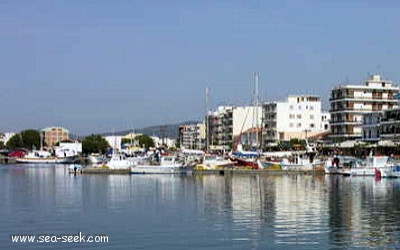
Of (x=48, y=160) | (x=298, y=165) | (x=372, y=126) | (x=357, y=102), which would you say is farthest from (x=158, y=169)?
(x=48, y=160)

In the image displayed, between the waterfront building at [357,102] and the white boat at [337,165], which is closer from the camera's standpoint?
the white boat at [337,165]

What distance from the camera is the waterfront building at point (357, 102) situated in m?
130

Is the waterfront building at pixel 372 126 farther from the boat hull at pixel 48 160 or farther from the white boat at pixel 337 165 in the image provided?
the boat hull at pixel 48 160

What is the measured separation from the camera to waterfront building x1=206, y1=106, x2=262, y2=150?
17575cm

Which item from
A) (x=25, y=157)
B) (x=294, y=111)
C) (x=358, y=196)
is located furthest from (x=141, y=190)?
(x=25, y=157)

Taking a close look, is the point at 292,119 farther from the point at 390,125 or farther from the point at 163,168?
the point at 163,168

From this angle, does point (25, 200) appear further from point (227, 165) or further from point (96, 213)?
point (227, 165)

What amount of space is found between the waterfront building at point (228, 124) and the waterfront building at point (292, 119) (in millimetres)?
8495

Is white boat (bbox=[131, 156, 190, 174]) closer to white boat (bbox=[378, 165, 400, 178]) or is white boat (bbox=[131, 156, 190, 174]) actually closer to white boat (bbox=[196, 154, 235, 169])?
white boat (bbox=[196, 154, 235, 169])

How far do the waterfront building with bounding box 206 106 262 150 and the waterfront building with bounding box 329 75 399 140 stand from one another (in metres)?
37.6

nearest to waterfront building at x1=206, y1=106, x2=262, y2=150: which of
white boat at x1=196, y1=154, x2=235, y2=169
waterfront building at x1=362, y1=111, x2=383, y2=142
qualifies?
waterfront building at x1=362, y1=111, x2=383, y2=142

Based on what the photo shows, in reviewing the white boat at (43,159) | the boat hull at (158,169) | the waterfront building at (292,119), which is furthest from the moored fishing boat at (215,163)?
the white boat at (43,159)

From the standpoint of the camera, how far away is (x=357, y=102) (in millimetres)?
130500

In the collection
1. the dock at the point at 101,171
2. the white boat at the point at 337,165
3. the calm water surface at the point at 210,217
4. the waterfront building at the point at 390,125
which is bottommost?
the calm water surface at the point at 210,217
